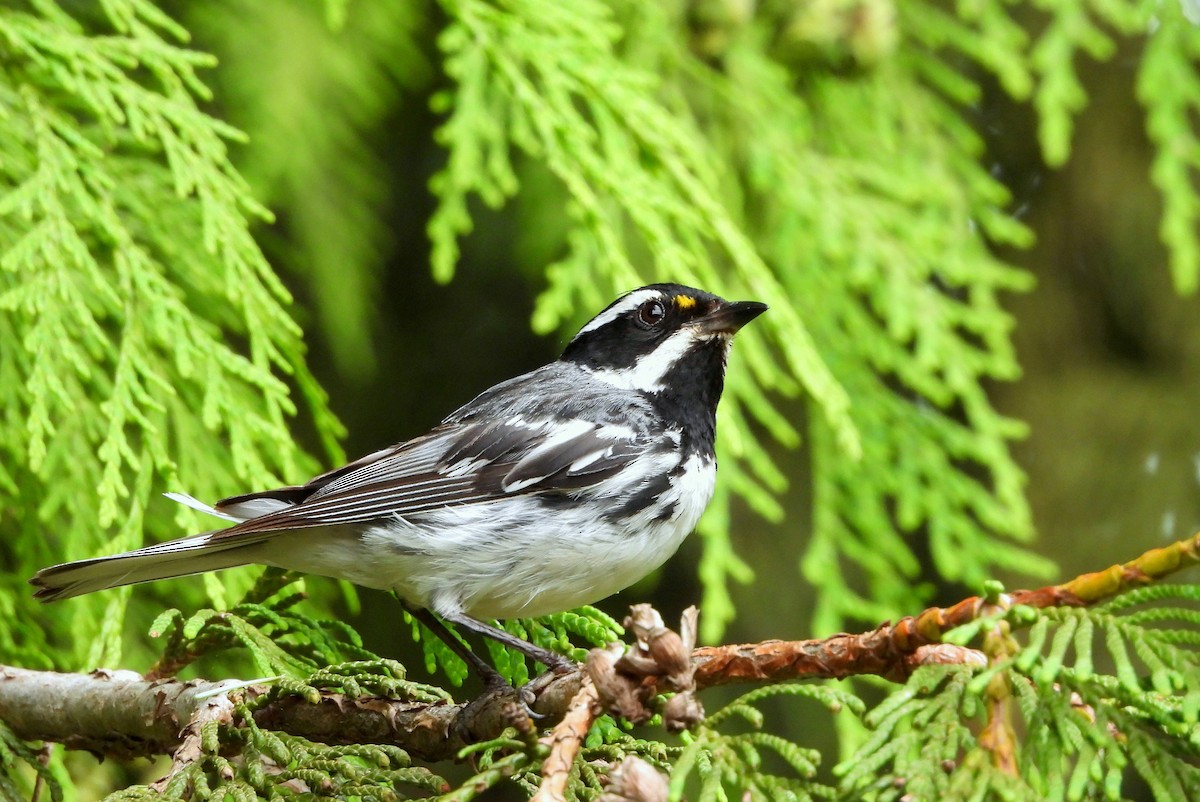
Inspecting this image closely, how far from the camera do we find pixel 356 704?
6.51 ft

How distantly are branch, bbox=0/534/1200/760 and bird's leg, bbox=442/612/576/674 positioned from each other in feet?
0.85

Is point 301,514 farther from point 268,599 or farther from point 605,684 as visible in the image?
point 605,684

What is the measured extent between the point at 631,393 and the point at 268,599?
3.52 ft

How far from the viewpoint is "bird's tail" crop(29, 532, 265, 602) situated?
7.11 ft

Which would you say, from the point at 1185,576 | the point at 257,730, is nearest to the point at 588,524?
the point at 257,730

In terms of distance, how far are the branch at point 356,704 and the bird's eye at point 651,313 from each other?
1288 mm

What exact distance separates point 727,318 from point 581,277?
43cm

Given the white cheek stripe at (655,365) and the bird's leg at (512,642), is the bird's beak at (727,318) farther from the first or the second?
the bird's leg at (512,642)

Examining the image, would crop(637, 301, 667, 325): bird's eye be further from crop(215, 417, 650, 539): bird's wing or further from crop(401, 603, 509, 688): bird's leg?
crop(401, 603, 509, 688): bird's leg

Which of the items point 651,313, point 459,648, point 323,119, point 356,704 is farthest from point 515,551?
point 323,119

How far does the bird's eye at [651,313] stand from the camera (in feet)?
10.0

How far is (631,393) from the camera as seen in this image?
2992 mm

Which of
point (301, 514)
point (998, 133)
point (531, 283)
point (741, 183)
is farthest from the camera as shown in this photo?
point (998, 133)

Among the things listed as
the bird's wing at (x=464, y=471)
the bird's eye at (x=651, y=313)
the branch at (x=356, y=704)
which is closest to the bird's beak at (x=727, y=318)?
the bird's eye at (x=651, y=313)
